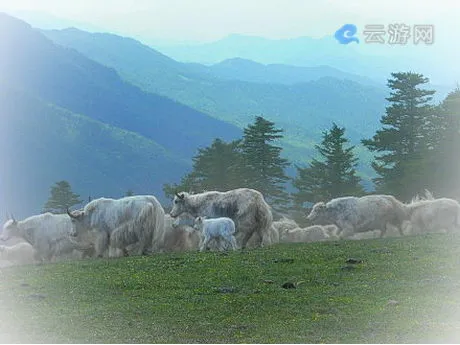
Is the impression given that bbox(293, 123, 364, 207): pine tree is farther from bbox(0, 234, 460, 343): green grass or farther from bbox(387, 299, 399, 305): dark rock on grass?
bbox(387, 299, 399, 305): dark rock on grass

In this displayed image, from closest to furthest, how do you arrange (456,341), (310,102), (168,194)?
(456,341), (310,102), (168,194)

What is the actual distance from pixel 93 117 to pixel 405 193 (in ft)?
216

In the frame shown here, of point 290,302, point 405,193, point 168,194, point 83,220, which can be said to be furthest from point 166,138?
point 290,302

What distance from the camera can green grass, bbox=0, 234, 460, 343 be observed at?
10.7m

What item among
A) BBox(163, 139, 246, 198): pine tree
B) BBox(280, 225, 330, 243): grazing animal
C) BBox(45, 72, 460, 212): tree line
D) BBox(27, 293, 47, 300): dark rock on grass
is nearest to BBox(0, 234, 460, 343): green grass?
BBox(27, 293, 47, 300): dark rock on grass

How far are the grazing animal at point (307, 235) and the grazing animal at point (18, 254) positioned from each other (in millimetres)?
9146

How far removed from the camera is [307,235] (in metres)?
29.3

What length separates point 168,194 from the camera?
56625 mm

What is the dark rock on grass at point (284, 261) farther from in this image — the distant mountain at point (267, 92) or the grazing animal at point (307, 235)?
the grazing animal at point (307, 235)

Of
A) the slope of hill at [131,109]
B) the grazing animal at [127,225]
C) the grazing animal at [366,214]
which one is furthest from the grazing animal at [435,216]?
the slope of hill at [131,109]

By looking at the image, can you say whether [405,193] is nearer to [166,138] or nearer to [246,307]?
[246,307]

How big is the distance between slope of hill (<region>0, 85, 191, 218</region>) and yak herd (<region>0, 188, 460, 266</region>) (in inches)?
2455

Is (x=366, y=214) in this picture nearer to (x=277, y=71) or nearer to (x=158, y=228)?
(x=277, y=71)

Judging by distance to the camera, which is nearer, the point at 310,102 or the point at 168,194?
the point at 310,102
